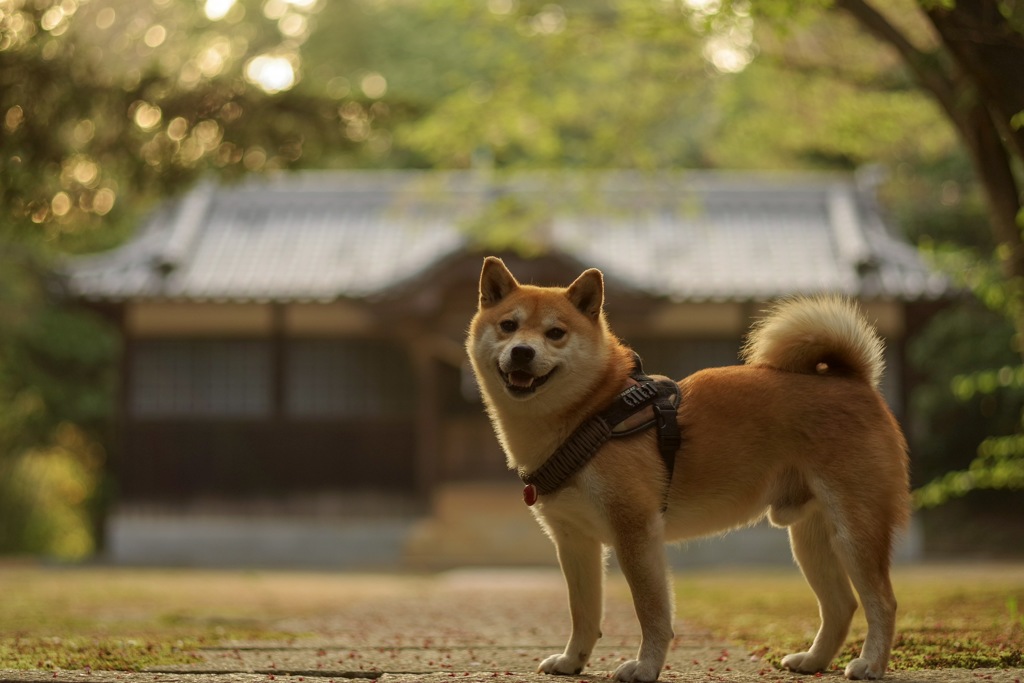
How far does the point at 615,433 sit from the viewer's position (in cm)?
494

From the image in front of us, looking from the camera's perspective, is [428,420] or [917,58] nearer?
[917,58]

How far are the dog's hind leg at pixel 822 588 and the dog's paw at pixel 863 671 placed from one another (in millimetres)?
369

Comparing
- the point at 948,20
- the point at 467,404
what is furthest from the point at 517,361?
the point at 467,404

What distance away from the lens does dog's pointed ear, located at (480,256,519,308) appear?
207 inches

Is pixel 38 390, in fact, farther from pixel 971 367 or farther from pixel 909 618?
pixel 909 618

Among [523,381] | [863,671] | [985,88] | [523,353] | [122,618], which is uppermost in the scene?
[985,88]

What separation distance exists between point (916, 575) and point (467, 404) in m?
7.58

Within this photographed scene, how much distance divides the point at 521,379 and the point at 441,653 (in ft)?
5.95

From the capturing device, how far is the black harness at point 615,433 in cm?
489

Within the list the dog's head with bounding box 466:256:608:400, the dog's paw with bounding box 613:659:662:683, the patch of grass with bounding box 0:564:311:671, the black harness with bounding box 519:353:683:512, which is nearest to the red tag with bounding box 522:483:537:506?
the black harness with bounding box 519:353:683:512

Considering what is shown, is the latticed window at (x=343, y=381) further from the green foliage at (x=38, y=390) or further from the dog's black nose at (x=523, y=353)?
the dog's black nose at (x=523, y=353)

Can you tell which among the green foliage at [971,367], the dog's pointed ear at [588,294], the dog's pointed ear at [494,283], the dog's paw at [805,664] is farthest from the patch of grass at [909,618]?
the green foliage at [971,367]

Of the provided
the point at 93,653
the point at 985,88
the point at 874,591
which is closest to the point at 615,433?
the point at 874,591

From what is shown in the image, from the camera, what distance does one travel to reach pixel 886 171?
21578mm
